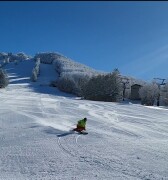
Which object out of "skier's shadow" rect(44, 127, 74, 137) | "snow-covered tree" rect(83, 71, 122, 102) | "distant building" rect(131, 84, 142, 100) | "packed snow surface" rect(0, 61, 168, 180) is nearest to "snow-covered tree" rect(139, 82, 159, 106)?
"distant building" rect(131, 84, 142, 100)

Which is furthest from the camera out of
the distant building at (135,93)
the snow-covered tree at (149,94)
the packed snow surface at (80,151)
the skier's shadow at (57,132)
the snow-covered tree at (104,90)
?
the distant building at (135,93)

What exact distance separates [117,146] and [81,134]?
318 cm

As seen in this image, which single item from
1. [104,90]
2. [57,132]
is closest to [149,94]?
[104,90]

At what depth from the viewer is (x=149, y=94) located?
8131 centimetres

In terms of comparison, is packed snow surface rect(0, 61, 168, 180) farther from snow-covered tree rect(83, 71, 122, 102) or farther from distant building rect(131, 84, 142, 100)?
distant building rect(131, 84, 142, 100)

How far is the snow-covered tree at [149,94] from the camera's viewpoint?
78.4 m

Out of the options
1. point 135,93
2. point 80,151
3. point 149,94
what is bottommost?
point 80,151

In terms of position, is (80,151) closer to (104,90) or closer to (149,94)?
(104,90)

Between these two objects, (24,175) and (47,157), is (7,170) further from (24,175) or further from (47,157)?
(47,157)

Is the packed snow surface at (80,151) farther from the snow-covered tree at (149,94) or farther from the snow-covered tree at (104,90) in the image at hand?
the snow-covered tree at (149,94)

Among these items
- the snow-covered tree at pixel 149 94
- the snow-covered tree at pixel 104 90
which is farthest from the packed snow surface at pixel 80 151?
the snow-covered tree at pixel 149 94

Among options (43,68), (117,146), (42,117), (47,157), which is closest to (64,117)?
(42,117)

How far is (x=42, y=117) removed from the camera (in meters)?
26.5

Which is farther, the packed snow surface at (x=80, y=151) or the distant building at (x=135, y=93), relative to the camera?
the distant building at (x=135, y=93)
